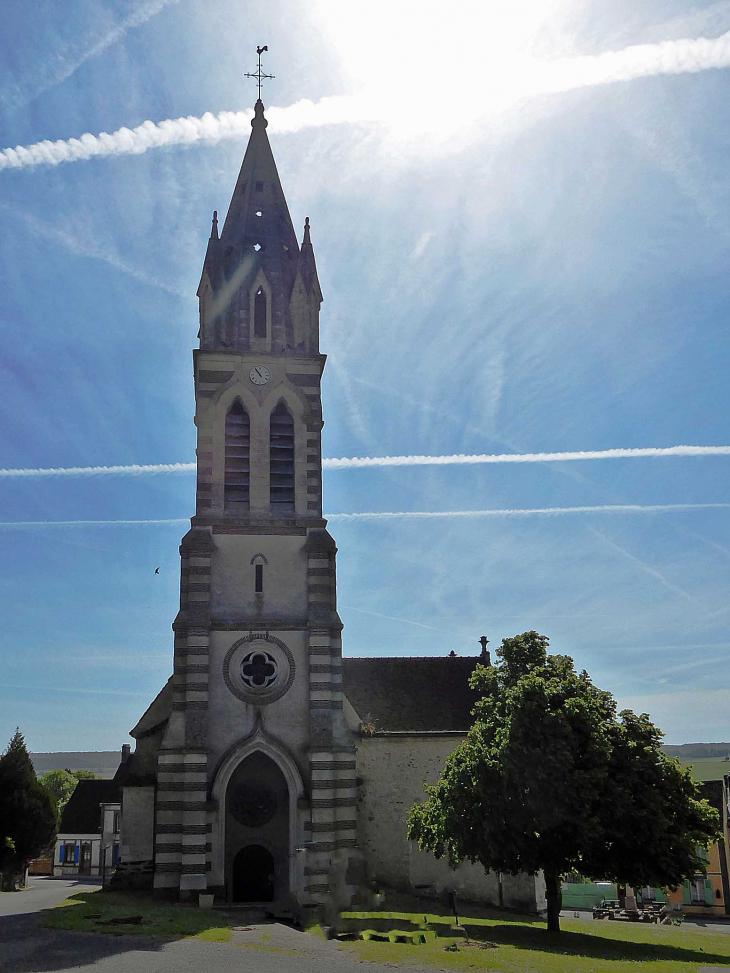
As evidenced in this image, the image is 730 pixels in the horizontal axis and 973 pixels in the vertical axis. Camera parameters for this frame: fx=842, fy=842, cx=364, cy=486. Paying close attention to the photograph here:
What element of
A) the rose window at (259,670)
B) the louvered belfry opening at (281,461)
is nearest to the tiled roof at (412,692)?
the rose window at (259,670)

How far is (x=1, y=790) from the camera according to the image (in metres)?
45.7

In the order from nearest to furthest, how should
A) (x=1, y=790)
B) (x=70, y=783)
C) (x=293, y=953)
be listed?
1. (x=293, y=953)
2. (x=1, y=790)
3. (x=70, y=783)

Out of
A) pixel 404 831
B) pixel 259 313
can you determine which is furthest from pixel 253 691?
pixel 259 313

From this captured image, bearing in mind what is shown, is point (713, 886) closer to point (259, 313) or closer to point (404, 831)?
point (404, 831)

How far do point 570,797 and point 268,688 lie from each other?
12.1 metres

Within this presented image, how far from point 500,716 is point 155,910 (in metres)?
11.7

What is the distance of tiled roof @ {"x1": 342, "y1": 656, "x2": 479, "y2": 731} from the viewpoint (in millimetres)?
36062

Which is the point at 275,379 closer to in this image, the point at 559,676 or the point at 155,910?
the point at 559,676

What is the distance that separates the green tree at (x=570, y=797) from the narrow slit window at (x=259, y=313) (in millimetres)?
18191

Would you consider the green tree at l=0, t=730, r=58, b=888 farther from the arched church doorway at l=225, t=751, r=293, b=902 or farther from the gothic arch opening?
the gothic arch opening

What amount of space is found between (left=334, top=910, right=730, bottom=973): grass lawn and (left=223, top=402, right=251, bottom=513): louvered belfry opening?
15.2 m

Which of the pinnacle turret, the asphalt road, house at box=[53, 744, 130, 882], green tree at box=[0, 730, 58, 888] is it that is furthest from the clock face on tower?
house at box=[53, 744, 130, 882]

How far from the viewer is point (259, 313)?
35.4 meters

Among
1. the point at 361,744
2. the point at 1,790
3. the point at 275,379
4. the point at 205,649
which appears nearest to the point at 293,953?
the point at 205,649
